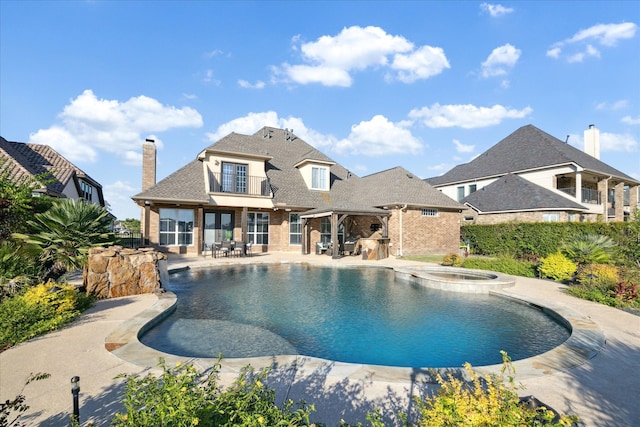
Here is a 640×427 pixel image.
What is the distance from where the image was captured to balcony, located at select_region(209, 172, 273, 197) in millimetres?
19562

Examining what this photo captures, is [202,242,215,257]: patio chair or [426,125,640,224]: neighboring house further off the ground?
[426,125,640,224]: neighboring house

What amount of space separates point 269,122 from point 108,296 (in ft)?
76.3

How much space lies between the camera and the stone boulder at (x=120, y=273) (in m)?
8.05

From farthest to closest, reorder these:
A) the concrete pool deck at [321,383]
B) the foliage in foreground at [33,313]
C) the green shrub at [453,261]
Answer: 1. the green shrub at [453,261]
2. the foliage in foreground at [33,313]
3. the concrete pool deck at [321,383]

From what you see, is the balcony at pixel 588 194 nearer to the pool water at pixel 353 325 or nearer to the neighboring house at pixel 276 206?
the neighboring house at pixel 276 206

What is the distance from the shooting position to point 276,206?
2017cm

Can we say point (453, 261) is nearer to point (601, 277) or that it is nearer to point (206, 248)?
point (601, 277)

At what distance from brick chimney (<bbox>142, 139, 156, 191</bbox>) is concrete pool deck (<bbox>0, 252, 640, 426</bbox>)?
15.9 meters

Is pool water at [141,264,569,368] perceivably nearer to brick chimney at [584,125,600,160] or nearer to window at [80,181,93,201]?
window at [80,181,93,201]

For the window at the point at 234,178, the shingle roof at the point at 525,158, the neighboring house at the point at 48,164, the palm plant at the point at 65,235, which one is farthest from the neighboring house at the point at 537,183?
the neighboring house at the point at 48,164

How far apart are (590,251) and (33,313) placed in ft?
53.0

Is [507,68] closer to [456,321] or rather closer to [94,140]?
[456,321]

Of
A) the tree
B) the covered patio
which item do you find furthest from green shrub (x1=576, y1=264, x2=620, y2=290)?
the tree

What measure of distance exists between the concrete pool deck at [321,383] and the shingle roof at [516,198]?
20.3m
